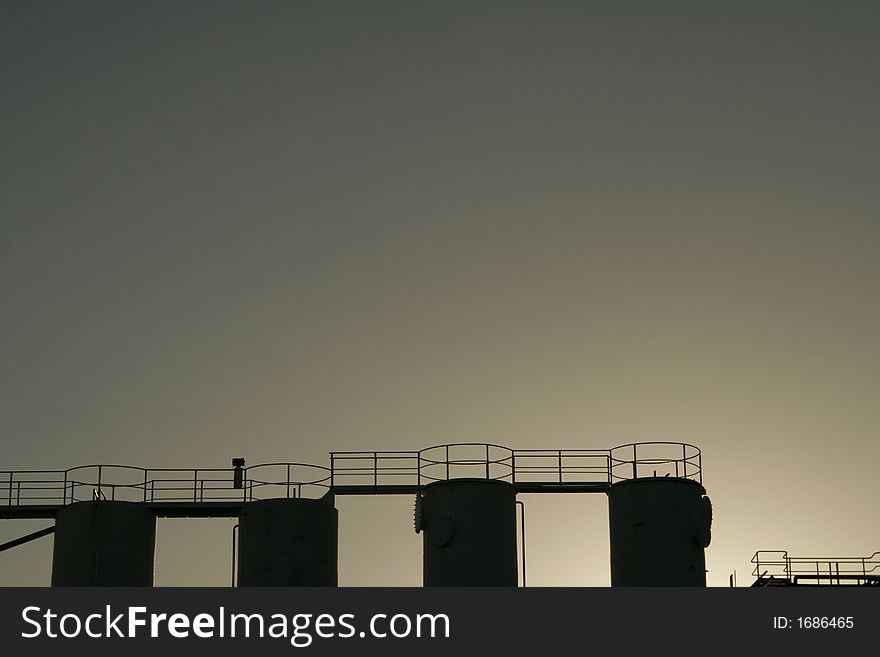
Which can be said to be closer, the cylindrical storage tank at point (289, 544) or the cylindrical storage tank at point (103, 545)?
the cylindrical storage tank at point (289, 544)

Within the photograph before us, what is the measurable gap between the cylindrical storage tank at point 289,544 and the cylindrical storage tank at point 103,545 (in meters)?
3.14

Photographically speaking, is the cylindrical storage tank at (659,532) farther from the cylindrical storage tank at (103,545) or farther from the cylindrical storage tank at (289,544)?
the cylindrical storage tank at (103,545)

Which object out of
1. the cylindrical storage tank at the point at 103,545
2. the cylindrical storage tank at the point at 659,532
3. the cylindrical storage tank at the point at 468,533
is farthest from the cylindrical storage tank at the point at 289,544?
the cylindrical storage tank at the point at 659,532

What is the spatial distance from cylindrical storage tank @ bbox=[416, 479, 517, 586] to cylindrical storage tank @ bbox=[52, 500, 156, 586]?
849 cm

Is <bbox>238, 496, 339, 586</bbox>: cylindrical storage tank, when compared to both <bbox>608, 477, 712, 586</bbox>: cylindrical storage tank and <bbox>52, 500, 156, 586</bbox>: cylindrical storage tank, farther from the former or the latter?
<bbox>608, 477, 712, 586</bbox>: cylindrical storage tank

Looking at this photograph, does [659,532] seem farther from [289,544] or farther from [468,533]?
[289,544]

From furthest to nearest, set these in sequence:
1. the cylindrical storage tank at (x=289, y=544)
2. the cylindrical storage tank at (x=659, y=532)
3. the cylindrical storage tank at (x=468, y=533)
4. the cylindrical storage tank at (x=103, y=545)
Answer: the cylindrical storage tank at (x=103, y=545)
the cylindrical storage tank at (x=289, y=544)
the cylindrical storage tank at (x=659, y=532)
the cylindrical storage tank at (x=468, y=533)

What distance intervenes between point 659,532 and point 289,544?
1031 cm

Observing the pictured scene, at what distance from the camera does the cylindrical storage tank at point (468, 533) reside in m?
45.1

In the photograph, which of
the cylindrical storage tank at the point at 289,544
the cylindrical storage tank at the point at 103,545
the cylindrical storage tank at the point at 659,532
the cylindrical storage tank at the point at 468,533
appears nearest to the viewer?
the cylindrical storage tank at the point at 468,533

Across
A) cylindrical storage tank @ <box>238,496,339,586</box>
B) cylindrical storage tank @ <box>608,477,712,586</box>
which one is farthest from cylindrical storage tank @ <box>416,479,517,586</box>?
cylindrical storage tank @ <box>608,477,712,586</box>

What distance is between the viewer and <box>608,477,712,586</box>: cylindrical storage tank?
4547cm

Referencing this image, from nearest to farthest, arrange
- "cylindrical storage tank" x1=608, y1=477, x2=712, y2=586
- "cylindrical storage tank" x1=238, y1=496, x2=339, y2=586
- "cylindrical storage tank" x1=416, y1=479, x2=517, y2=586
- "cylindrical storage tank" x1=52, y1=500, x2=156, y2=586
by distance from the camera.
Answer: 1. "cylindrical storage tank" x1=416, y1=479, x2=517, y2=586
2. "cylindrical storage tank" x1=608, y1=477, x2=712, y2=586
3. "cylindrical storage tank" x1=238, y1=496, x2=339, y2=586
4. "cylindrical storage tank" x1=52, y1=500, x2=156, y2=586
